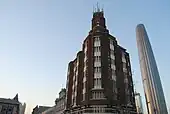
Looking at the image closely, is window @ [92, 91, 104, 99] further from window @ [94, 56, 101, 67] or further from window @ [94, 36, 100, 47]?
window @ [94, 36, 100, 47]

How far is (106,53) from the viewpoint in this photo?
52.2 meters

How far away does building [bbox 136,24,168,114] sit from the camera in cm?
14325

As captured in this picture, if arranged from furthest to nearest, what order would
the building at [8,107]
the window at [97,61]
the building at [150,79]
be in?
1. the building at [150,79]
2. the building at [8,107]
3. the window at [97,61]

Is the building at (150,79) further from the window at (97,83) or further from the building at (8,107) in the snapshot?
the window at (97,83)

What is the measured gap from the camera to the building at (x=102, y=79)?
46.1 m

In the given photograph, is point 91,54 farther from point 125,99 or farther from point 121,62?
point 125,99

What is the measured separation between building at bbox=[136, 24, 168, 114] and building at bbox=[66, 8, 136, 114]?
3947 inches

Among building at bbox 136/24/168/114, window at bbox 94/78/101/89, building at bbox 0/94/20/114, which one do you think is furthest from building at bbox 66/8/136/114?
building at bbox 136/24/168/114

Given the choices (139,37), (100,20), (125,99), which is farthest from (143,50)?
(125,99)

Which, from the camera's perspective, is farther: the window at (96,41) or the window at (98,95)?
the window at (96,41)

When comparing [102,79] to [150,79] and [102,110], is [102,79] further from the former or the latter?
[150,79]

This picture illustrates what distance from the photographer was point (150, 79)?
154 meters

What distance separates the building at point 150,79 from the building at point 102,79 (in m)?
100

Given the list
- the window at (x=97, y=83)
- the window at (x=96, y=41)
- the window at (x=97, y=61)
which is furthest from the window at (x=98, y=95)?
the window at (x=96, y=41)
